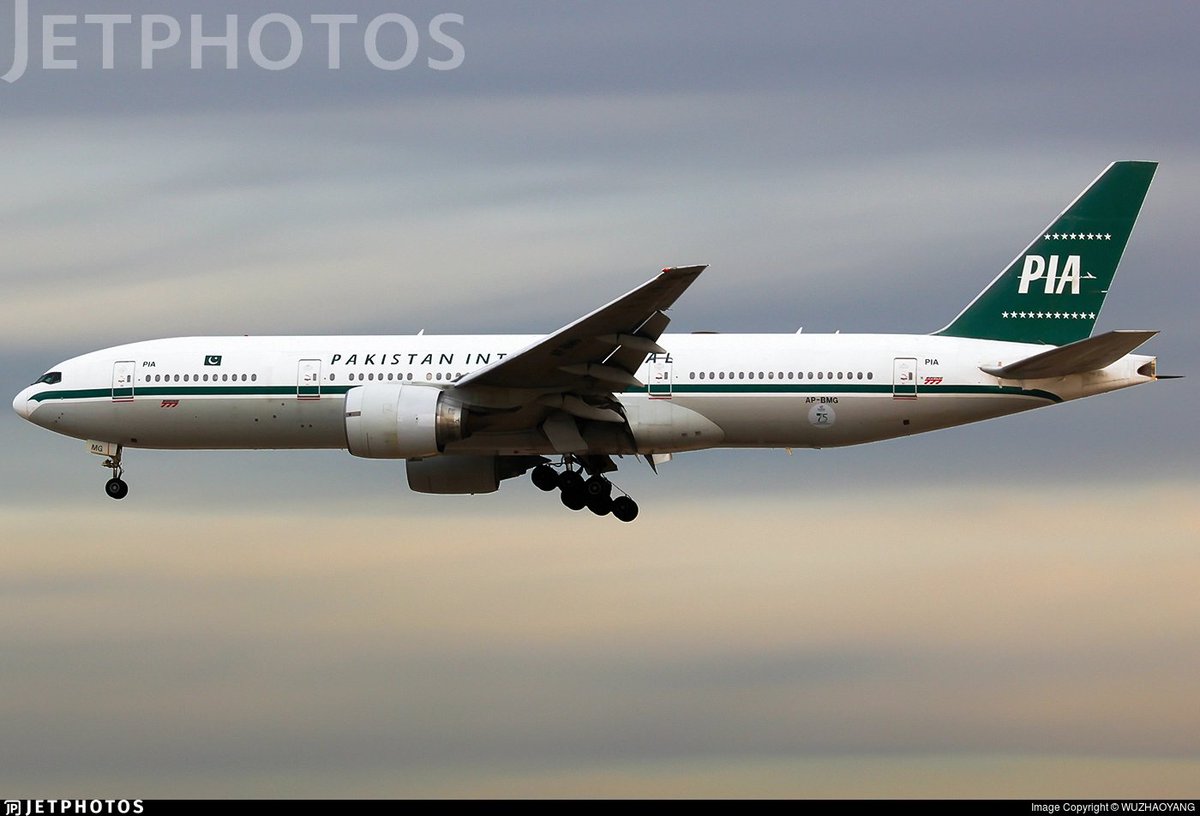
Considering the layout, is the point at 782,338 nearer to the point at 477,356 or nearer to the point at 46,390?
the point at 477,356

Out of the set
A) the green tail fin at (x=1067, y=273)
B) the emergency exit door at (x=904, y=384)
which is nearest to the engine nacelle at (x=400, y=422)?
the emergency exit door at (x=904, y=384)

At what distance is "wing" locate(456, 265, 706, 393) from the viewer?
3073 cm

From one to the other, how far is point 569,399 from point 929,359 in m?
6.95

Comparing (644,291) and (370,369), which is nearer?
(644,291)

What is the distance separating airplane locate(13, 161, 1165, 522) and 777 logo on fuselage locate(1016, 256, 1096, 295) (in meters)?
0.03

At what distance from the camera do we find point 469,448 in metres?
34.7

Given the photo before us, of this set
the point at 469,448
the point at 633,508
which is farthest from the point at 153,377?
the point at 633,508

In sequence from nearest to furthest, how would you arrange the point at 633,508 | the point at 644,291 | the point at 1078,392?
1. the point at 644,291
2. the point at 1078,392
3. the point at 633,508

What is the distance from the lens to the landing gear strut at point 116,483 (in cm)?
3684

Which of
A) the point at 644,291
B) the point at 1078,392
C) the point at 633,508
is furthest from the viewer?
the point at 633,508

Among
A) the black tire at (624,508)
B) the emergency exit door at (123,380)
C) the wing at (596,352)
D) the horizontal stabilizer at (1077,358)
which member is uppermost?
the emergency exit door at (123,380)

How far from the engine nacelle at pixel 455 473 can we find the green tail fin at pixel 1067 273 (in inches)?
384

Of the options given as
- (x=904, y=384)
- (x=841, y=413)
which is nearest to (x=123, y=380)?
(x=841, y=413)

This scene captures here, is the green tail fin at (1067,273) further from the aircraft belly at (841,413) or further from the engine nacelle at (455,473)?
the engine nacelle at (455,473)
